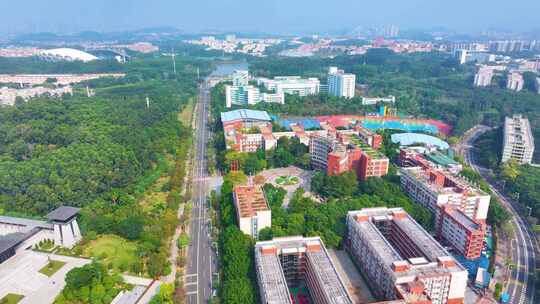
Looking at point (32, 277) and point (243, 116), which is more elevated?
point (243, 116)

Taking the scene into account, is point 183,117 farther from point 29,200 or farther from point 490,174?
point 490,174

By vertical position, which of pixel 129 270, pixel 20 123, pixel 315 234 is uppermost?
pixel 20 123

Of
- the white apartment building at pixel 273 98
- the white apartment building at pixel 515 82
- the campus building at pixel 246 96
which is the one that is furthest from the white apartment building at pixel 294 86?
the white apartment building at pixel 515 82

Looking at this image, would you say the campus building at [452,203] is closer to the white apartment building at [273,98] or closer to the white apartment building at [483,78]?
the white apartment building at [273,98]

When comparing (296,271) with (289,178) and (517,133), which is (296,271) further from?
(517,133)

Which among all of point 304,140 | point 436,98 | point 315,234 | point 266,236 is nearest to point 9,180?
point 266,236

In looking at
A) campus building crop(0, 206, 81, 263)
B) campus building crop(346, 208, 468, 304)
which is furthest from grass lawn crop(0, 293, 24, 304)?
campus building crop(346, 208, 468, 304)

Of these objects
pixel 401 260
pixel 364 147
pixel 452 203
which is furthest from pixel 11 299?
pixel 364 147
